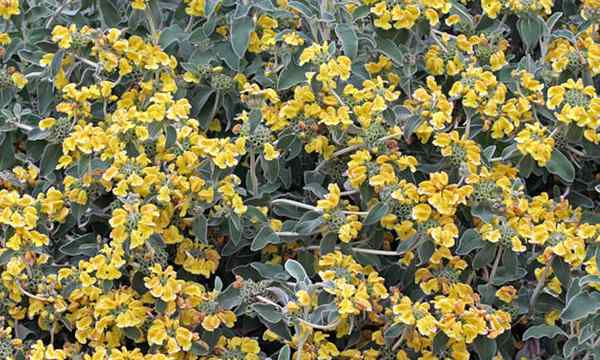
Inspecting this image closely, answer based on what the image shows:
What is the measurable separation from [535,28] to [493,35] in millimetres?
110

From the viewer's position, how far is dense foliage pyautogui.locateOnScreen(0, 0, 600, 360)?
214 cm

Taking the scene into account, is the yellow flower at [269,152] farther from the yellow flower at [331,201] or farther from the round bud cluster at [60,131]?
the round bud cluster at [60,131]

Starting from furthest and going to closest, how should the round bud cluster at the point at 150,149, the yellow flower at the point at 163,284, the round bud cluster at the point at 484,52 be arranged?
the round bud cluster at the point at 484,52
the round bud cluster at the point at 150,149
the yellow flower at the point at 163,284

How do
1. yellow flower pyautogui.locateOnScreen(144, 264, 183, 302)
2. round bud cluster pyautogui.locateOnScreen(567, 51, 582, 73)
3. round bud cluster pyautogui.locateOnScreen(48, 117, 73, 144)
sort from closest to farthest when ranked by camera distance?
yellow flower pyautogui.locateOnScreen(144, 264, 183, 302) < round bud cluster pyautogui.locateOnScreen(48, 117, 73, 144) < round bud cluster pyautogui.locateOnScreen(567, 51, 582, 73)

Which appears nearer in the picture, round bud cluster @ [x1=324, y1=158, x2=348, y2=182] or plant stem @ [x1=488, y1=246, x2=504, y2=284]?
plant stem @ [x1=488, y1=246, x2=504, y2=284]

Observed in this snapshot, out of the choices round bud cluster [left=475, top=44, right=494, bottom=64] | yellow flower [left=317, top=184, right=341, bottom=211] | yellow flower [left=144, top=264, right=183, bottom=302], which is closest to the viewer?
yellow flower [left=144, top=264, right=183, bottom=302]

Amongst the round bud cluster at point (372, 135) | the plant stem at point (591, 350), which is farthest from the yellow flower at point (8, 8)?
the plant stem at point (591, 350)

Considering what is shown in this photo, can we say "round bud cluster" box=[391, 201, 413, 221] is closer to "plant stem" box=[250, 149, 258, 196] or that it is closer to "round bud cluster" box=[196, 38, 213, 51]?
"plant stem" box=[250, 149, 258, 196]

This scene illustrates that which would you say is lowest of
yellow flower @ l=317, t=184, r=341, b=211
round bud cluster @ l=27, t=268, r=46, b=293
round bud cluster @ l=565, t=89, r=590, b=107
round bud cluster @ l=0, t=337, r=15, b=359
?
round bud cluster @ l=0, t=337, r=15, b=359

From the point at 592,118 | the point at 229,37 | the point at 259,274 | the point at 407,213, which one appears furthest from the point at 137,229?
the point at 592,118

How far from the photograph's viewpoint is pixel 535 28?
2.61 m

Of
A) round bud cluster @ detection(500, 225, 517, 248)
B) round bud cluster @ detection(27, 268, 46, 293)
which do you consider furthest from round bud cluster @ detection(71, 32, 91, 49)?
round bud cluster @ detection(500, 225, 517, 248)

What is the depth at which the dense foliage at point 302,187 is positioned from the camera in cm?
214

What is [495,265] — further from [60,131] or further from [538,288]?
[60,131]
